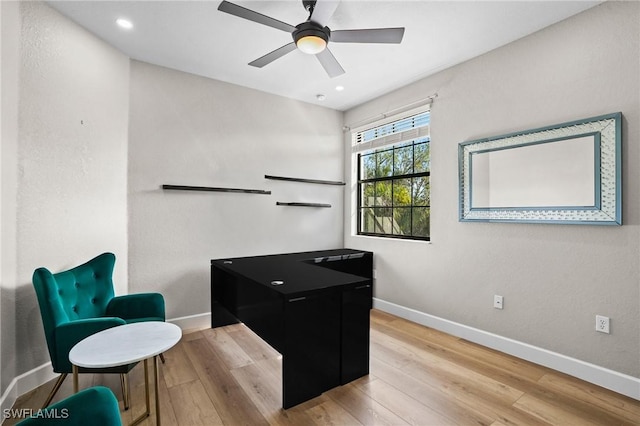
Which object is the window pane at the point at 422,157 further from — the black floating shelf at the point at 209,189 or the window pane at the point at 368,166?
the black floating shelf at the point at 209,189

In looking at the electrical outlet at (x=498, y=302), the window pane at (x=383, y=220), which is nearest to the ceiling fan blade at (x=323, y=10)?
the window pane at (x=383, y=220)

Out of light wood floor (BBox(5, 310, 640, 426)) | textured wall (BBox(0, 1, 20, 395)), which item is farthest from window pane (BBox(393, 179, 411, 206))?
textured wall (BBox(0, 1, 20, 395))

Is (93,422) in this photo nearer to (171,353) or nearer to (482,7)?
(171,353)

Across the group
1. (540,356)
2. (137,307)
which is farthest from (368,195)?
(137,307)

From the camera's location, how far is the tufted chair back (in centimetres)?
181

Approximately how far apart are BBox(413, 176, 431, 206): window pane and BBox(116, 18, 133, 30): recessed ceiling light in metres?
3.12

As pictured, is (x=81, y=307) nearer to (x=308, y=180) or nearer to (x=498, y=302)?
(x=308, y=180)

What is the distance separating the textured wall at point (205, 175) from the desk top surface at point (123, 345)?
1.45 metres

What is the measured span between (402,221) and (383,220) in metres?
0.32

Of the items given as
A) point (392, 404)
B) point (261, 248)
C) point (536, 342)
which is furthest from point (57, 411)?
point (536, 342)

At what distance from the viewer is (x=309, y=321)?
2018 mm

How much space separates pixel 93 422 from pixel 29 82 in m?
2.33

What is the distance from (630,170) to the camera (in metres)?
2.05

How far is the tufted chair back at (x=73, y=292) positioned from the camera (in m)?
1.81
